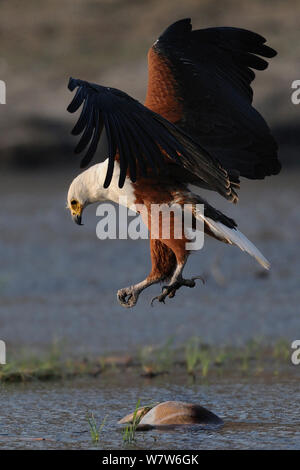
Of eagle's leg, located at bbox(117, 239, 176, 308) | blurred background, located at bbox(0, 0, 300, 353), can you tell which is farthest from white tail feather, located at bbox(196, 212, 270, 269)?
blurred background, located at bbox(0, 0, 300, 353)

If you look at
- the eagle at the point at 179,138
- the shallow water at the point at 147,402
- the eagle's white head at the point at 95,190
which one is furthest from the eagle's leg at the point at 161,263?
the shallow water at the point at 147,402

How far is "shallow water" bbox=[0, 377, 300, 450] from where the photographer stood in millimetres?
4523

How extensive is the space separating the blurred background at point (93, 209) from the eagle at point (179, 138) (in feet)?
5.64

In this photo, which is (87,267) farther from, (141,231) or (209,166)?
(209,166)

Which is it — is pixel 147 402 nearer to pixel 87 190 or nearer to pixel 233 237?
pixel 233 237

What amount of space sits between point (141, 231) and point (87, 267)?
3943mm

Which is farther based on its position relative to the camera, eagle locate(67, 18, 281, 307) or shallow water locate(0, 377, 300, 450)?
eagle locate(67, 18, 281, 307)

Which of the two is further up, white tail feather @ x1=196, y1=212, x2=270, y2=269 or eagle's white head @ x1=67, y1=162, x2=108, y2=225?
eagle's white head @ x1=67, y1=162, x2=108, y2=225

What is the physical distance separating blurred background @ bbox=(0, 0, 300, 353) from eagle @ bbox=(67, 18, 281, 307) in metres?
1.72

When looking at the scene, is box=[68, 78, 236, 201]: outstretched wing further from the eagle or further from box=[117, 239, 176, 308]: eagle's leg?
box=[117, 239, 176, 308]: eagle's leg

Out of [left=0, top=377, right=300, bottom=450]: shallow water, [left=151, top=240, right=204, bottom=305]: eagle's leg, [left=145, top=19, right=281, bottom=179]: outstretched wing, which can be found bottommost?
[left=0, top=377, right=300, bottom=450]: shallow water

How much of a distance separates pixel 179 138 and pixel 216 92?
124 cm

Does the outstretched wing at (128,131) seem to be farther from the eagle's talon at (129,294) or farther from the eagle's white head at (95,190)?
the eagle's talon at (129,294)

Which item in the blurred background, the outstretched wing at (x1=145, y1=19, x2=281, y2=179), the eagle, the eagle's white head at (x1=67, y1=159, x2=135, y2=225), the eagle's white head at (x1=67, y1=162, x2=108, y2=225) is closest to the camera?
the eagle
